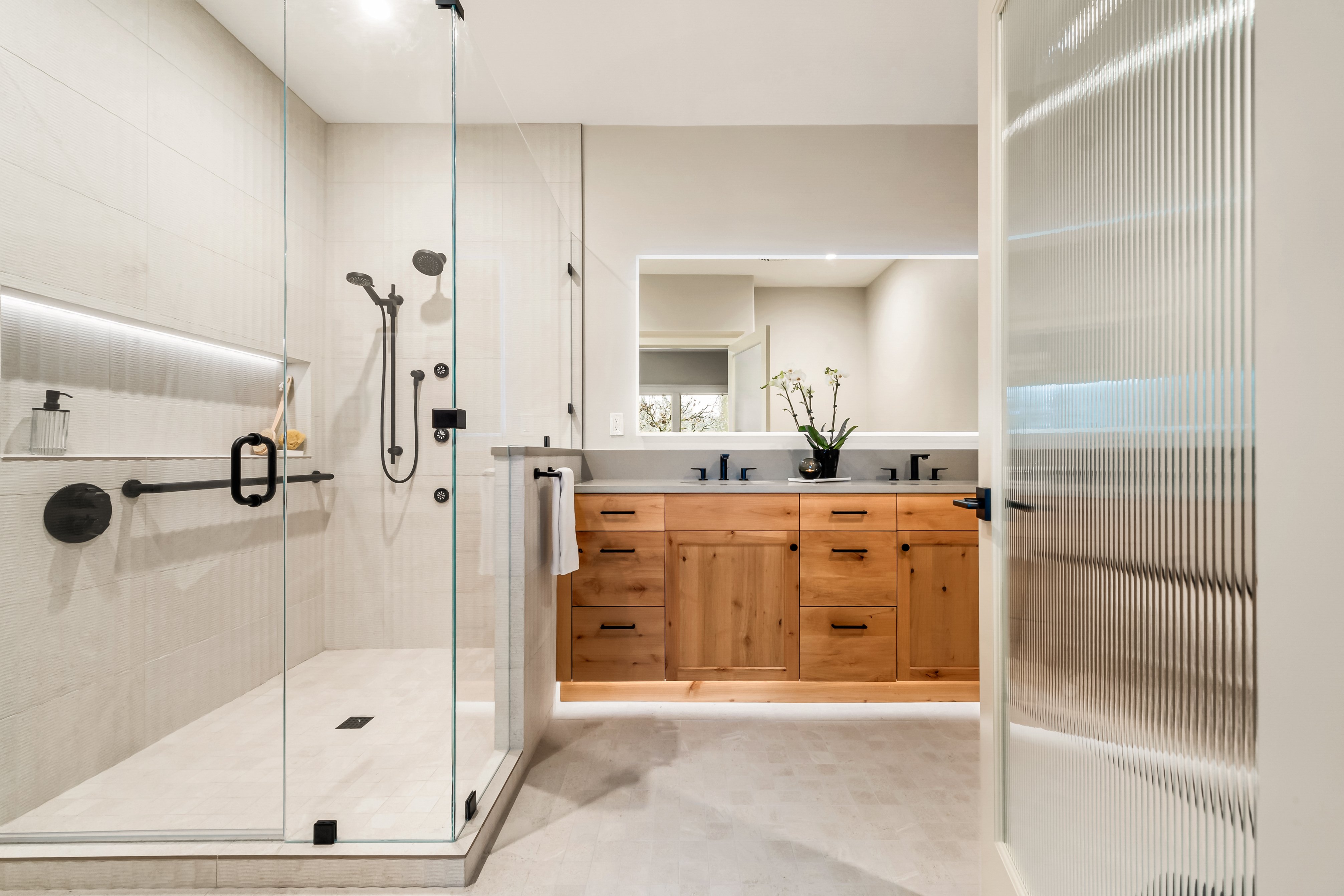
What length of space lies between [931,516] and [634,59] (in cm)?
222

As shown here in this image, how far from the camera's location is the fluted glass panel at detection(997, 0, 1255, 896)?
546 mm

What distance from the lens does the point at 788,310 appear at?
9.29 ft

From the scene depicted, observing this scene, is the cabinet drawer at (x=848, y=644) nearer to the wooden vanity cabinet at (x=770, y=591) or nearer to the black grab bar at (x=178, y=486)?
the wooden vanity cabinet at (x=770, y=591)

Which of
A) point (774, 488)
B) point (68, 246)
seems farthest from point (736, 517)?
point (68, 246)

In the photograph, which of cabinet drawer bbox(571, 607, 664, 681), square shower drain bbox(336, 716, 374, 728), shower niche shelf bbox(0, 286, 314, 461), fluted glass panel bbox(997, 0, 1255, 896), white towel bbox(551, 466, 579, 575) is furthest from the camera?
cabinet drawer bbox(571, 607, 664, 681)

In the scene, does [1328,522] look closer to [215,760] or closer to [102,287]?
[215,760]

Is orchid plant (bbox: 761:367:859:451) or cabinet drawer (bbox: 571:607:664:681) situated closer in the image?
cabinet drawer (bbox: 571:607:664:681)

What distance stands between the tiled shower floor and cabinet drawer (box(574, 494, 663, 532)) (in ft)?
2.94

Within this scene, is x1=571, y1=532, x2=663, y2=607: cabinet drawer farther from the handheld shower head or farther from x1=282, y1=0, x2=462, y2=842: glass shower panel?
the handheld shower head

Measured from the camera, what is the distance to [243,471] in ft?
4.79

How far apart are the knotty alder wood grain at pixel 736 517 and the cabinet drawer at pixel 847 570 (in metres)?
0.11

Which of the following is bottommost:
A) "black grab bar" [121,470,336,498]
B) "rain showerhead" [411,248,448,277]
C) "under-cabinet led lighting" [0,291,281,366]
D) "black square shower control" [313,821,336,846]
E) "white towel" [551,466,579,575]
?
"black square shower control" [313,821,336,846]

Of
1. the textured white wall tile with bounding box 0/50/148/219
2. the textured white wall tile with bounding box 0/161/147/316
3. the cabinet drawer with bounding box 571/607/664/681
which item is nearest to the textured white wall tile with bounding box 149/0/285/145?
the textured white wall tile with bounding box 0/50/148/219

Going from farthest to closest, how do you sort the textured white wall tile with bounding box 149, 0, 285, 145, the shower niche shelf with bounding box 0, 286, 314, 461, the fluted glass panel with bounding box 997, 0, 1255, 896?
the textured white wall tile with bounding box 149, 0, 285, 145, the shower niche shelf with bounding box 0, 286, 314, 461, the fluted glass panel with bounding box 997, 0, 1255, 896
